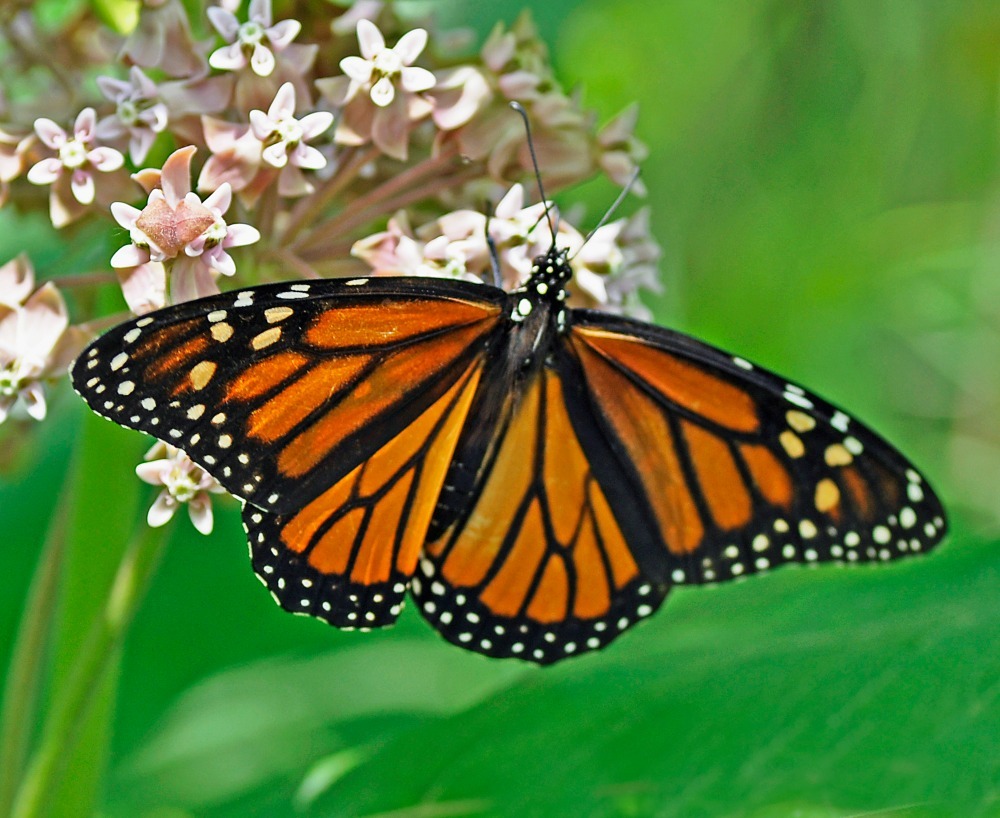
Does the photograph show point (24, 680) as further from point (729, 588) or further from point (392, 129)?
point (729, 588)

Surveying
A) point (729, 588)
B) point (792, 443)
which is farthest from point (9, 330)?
point (729, 588)

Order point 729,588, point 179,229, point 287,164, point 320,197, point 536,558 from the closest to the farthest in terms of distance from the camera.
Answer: point 179,229 → point 287,164 → point 320,197 → point 536,558 → point 729,588

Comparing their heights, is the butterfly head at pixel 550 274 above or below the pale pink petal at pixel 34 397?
above

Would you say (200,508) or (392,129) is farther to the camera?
(392,129)

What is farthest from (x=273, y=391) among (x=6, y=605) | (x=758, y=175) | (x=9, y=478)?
(x=758, y=175)

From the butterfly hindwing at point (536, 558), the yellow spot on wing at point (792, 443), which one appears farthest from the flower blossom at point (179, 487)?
the yellow spot on wing at point (792, 443)

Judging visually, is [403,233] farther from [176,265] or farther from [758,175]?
Result: [758,175]

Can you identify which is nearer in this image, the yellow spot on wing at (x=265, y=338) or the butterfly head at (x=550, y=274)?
the yellow spot on wing at (x=265, y=338)

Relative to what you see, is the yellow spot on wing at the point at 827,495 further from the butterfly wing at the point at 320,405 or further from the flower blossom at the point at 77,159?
the flower blossom at the point at 77,159
